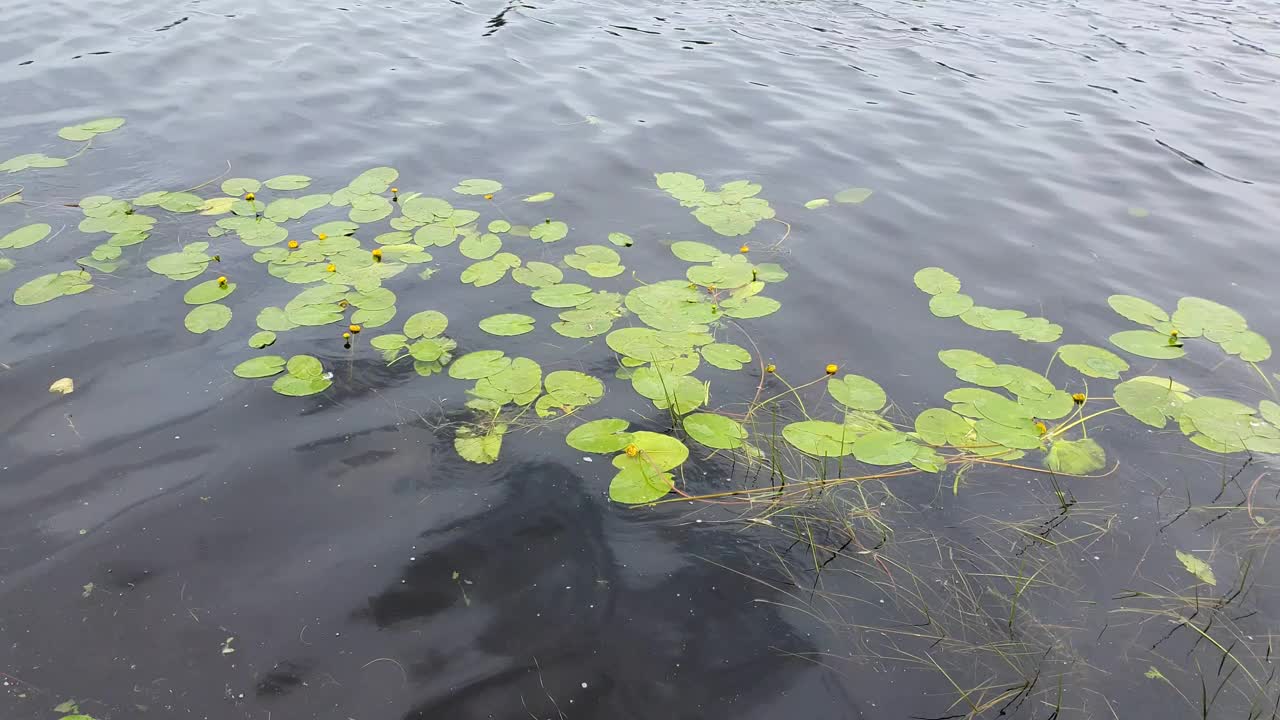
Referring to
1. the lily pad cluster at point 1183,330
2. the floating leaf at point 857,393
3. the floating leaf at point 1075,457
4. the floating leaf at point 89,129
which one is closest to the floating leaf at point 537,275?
the floating leaf at point 857,393

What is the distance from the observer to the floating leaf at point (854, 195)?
4.63m

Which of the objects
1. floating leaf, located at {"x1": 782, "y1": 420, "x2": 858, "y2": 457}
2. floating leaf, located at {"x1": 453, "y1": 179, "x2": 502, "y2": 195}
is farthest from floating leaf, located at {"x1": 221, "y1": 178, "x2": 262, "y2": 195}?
floating leaf, located at {"x1": 782, "y1": 420, "x2": 858, "y2": 457}

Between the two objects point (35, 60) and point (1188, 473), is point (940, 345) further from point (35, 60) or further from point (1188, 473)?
point (35, 60)

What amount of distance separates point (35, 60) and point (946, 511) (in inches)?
282

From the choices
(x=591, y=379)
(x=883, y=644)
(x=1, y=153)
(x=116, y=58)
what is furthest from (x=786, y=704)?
(x=116, y=58)

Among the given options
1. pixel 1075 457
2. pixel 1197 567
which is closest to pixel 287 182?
pixel 1075 457

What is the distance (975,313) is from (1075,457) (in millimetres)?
978

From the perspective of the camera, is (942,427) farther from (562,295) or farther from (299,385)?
(299,385)

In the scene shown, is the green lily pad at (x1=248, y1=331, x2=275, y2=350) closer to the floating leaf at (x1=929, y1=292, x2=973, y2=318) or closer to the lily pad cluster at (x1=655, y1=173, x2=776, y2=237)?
the lily pad cluster at (x1=655, y1=173, x2=776, y2=237)

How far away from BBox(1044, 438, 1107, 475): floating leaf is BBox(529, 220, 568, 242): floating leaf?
100.0 inches

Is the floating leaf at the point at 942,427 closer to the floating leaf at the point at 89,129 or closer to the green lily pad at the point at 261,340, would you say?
the green lily pad at the point at 261,340

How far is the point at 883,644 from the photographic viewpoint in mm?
2188

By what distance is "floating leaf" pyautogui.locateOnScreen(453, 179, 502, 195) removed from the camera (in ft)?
14.5

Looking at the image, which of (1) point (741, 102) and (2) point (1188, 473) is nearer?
(2) point (1188, 473)
